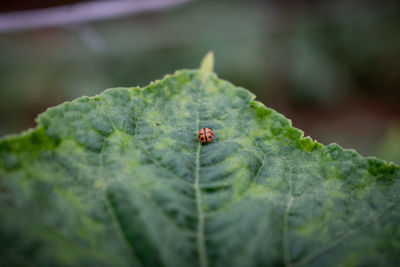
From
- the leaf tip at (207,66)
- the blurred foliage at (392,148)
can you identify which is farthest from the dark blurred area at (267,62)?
the leaf tip at (207,66)

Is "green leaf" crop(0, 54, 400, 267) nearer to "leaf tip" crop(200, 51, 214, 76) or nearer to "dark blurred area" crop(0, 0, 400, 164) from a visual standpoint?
"leaf tip" crop(200, 51, 214, 76)

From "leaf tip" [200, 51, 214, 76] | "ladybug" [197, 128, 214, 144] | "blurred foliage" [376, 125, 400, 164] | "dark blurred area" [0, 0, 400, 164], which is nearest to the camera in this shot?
"ladybug" [197, 128, 214, 144]

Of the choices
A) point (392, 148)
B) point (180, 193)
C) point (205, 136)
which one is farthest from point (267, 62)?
point (180, 193)

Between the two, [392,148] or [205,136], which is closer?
[205,136]

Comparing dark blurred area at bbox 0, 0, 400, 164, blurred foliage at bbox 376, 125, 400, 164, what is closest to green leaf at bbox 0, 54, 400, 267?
blurred foliage at bbox 376, 125, 400, 164

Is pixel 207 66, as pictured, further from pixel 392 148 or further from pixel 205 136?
pixel 392 148

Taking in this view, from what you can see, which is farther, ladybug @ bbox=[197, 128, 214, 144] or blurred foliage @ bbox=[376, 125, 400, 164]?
blurred foliage @ bbox=[376, 125, 400, 164]

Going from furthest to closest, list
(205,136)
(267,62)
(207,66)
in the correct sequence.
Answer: (267,62) → (207,66) → (205,136)
